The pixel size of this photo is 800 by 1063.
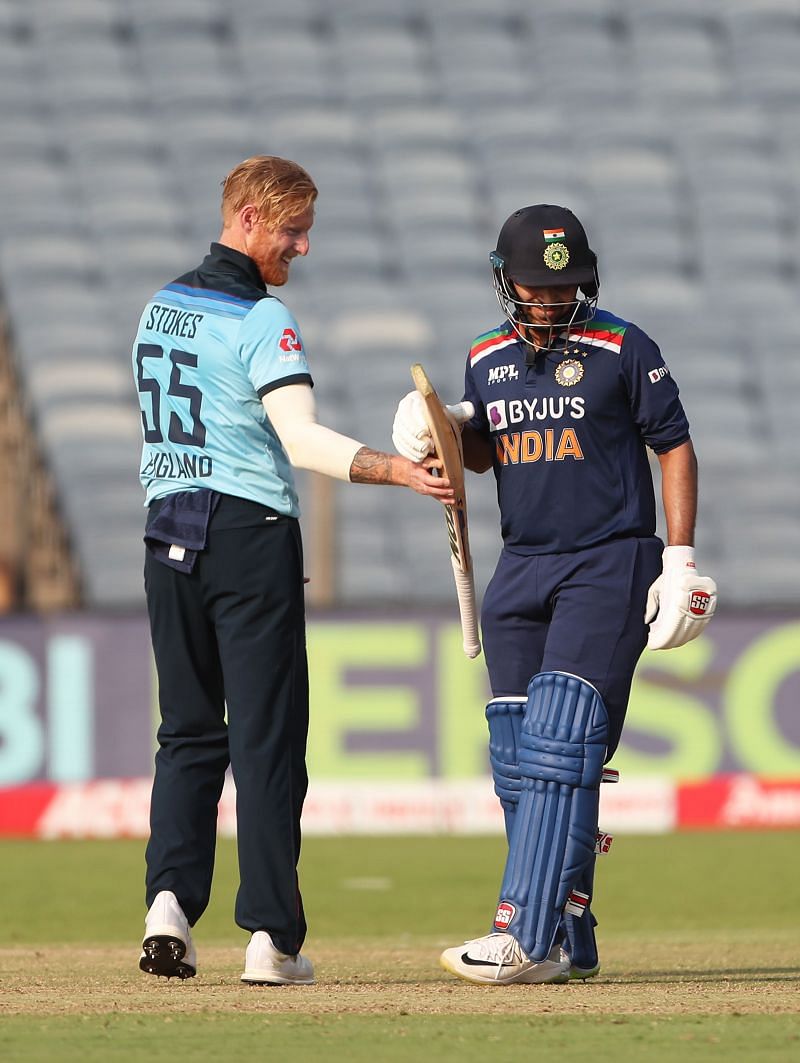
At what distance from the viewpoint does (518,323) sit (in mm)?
5062

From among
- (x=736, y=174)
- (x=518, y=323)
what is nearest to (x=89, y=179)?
(x=736, y=174)

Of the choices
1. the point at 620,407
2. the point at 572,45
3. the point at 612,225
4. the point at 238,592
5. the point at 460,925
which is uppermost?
the point at 572,45

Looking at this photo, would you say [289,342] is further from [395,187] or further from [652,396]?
[395,187]

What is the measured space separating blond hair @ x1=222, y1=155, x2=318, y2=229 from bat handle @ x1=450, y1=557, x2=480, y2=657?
1.02 meters

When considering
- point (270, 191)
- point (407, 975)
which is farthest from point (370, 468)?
point (407, 975)

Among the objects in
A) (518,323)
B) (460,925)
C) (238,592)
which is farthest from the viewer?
(460,925)

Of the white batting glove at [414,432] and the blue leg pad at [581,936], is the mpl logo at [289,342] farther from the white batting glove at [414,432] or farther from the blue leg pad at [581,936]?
the blue leg pad at [581,936]

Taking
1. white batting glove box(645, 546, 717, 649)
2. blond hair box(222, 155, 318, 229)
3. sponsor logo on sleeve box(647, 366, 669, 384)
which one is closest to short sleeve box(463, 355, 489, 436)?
sponsor logo on sleeve box(647, 366, 669, 384)

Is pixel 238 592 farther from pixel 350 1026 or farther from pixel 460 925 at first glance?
pixel 460 925

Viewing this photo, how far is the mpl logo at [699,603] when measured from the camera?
4.80 m

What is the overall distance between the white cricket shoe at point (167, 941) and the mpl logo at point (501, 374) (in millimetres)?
1514

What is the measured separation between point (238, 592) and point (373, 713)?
7.78 m

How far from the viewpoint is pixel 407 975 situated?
206 inches

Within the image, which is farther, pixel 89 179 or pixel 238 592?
pixel 89 179
